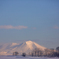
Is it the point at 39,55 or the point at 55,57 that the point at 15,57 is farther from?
the point at 55,57

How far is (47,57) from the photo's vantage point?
74.6 feet

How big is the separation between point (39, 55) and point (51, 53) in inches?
78.2

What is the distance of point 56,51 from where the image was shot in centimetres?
2397

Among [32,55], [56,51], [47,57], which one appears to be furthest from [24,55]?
[56,51]

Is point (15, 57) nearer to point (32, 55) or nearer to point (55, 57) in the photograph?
point (32, 55)

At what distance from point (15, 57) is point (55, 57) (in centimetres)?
644

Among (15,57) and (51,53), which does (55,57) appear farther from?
(15,57)

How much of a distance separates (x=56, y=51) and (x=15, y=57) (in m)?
6.95

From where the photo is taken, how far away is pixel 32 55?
905 inches

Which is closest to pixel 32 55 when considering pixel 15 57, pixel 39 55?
pixel 39 55

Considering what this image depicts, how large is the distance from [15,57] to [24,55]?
1.63m

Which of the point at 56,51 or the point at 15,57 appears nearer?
the point at 15,57

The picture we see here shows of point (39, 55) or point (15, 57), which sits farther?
point (39, 55)

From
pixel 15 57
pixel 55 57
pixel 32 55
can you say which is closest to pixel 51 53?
pixel 55 57
